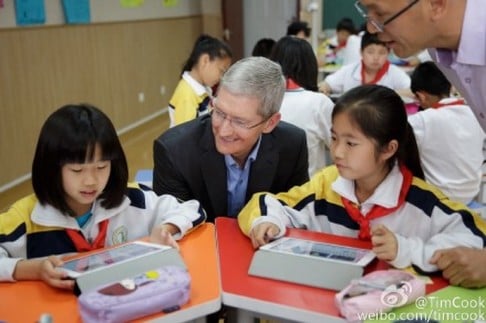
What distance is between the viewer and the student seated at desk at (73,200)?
1527mm

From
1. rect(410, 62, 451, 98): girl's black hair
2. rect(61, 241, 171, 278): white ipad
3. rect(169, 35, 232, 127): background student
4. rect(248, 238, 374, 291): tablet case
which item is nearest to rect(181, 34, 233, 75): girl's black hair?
rect(169, 35, 232, 127): background student

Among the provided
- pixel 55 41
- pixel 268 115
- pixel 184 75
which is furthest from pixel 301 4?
pixel 268 115

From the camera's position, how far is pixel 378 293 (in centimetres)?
116

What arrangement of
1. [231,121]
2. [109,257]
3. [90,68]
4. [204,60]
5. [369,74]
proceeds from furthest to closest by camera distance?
[90,68] → [369,74] → [204,60] → [231,121] → [109,257]

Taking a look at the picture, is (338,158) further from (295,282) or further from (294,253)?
(295,282)

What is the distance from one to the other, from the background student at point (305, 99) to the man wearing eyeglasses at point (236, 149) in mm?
746

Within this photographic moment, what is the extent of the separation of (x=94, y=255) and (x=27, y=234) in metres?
0.23

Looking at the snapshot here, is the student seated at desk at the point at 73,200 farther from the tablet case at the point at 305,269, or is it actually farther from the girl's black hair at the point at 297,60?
the girl's black hair at the point at 297,60

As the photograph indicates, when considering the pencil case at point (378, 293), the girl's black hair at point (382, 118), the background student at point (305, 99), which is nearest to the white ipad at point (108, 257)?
the pencil case at point (378, 293)

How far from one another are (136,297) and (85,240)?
51 centimetres

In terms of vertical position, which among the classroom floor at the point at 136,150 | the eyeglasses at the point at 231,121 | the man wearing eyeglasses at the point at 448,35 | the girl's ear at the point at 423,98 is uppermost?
the man wearing eyeglasses at the point at 448,35

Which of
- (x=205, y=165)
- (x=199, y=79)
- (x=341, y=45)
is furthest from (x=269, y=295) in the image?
(x=341, y=45)

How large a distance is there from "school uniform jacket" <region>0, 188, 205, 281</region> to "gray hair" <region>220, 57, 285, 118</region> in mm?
409

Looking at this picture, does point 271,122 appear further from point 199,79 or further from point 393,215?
point 199,79
